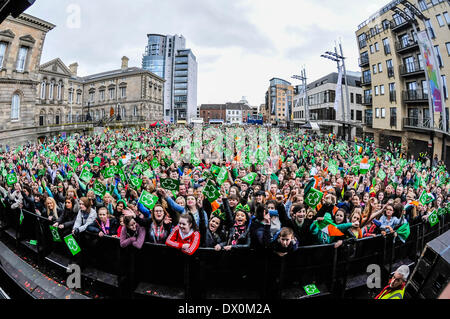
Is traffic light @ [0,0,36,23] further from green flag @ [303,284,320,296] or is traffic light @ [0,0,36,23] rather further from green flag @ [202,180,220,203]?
green flag @ [303,284,320,296]

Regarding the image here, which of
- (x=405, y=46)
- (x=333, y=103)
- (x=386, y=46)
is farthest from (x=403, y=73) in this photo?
(x=333, y=103)

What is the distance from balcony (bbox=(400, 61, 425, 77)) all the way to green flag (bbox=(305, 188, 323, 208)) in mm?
28496

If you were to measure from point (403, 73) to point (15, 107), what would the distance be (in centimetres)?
4731

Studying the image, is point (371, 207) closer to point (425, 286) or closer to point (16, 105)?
point (425, 286)

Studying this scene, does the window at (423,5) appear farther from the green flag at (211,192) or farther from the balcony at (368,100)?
the green flag at (211,192)

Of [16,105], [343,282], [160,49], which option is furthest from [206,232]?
[160,49]

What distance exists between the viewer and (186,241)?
3912 millimetres

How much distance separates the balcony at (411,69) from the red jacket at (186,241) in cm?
3180

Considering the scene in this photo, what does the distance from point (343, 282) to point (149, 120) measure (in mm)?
65460

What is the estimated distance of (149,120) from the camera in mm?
64250

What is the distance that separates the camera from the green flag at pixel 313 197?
229 inches

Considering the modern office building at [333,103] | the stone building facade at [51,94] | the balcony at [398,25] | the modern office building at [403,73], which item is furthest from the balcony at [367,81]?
the stone building facade at [51,94]

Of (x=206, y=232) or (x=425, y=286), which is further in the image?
(x=206, y=232)

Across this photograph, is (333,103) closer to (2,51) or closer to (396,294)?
(396,294)
